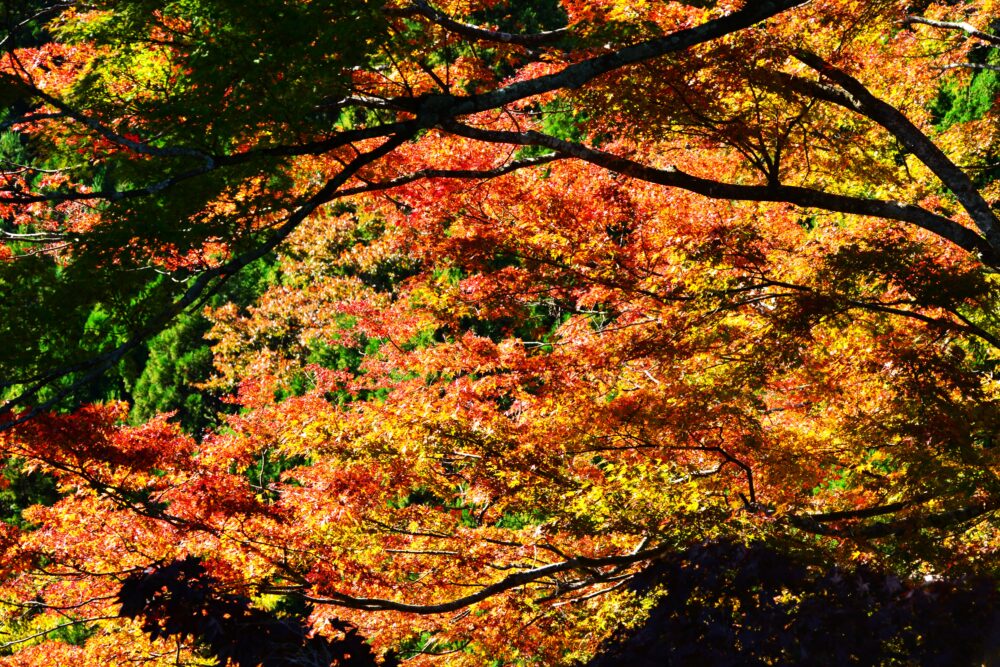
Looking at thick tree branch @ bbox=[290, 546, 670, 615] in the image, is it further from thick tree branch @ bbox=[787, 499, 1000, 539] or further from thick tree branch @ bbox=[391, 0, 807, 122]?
thick tree branch @ bbox=[391, 0, 807, 122]

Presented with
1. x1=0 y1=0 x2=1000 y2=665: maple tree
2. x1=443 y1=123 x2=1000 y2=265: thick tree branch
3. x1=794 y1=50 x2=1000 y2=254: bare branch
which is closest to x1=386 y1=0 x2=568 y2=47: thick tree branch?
x1=0 y1=0 x2=1000 y2=665: maple tree

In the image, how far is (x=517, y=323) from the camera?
6762 millimetres

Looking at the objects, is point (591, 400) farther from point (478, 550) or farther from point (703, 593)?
point (703, 593)

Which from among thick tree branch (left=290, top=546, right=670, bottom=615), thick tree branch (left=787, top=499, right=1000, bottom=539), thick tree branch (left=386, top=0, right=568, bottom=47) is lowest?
thick tree branch (left=290, top=546, right=670, bottom=615)

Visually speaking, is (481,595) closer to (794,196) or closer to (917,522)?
(917,522)

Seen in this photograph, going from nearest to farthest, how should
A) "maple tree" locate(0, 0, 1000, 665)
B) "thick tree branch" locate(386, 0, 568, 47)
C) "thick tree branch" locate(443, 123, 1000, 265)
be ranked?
"maple tree" locate(0, 0, 1000, 665) → "thick tree branch" locate(443, 123, 1000, 265) → "thick tree branch" locate(386, 0, 568, 47)

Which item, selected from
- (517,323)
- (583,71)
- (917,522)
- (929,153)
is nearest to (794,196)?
(929,153)

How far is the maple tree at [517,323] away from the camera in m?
3.70

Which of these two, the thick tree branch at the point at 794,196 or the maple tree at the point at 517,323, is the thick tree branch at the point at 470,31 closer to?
the maple tree at the point at 517,323

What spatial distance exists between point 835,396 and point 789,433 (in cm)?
50

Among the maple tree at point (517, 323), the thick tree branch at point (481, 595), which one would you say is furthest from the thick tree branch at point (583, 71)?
the thick tree branch at point (481, 595)

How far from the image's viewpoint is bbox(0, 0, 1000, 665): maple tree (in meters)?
3.70

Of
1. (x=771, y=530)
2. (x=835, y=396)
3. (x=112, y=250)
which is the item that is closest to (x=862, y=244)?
(x=835, y=396)

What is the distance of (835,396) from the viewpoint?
248 inches
